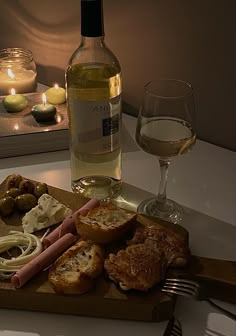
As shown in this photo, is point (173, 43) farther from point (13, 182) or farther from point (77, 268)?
point (77, 268)

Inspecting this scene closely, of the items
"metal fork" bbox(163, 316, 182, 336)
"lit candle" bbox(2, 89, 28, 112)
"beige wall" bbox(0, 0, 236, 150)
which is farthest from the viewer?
"lit candle" bbox(2, 89, 28, 112)

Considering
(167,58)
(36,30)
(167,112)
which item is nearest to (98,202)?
(167,112)

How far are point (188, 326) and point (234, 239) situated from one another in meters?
0.21

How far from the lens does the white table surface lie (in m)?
0.78

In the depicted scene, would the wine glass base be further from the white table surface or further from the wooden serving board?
the wooden serving board

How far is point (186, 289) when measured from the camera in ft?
2.54

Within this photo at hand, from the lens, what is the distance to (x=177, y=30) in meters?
1.15

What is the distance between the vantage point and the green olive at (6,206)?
94cm

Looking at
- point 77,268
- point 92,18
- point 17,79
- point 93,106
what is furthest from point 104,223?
point 17,79

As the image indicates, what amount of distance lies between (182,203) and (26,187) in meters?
0.28

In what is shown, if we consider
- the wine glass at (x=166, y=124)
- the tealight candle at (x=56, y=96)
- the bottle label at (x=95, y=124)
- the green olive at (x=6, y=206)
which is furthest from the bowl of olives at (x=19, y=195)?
the tealight candle at (x=56, y=96)

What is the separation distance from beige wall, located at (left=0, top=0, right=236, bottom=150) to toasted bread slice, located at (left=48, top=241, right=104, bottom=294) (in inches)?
18.3

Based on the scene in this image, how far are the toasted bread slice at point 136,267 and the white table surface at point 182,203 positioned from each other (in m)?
0.06

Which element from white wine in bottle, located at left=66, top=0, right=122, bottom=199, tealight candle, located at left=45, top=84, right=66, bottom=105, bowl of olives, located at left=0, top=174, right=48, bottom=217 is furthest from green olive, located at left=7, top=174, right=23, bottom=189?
tealight candle, located at left=45, top=84, right=66, bottom=105
